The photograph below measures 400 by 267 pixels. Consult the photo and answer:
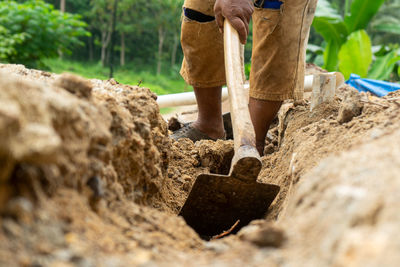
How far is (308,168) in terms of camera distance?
1.65 metres

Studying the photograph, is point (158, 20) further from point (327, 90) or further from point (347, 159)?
point (347, 159)

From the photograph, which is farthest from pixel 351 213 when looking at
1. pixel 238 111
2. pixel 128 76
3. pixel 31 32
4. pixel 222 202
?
pixel 128 76

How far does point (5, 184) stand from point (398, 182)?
2.81 ft

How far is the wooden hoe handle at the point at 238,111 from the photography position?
181cm

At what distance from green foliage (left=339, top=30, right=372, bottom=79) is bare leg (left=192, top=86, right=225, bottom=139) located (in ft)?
14.4

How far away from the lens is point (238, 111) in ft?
6.61

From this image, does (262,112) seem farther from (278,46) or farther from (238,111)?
(238,111)

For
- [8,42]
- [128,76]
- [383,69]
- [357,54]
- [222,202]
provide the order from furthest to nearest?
[128,76] → [8,42] → [383,69] → [357,54] → [222,202]

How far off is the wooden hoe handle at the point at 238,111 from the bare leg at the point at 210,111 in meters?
0.82

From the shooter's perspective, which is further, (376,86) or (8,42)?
(8,42)

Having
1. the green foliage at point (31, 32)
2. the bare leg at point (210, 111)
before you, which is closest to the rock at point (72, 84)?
the bare leg at point (210, 111)

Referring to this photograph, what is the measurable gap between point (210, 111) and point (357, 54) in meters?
4.52

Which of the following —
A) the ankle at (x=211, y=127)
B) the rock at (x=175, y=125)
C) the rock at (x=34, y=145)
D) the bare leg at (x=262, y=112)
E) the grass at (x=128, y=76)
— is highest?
the rock at (x=34, y=145)

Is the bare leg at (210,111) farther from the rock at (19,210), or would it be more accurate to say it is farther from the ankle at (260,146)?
the rock at (19,210)
